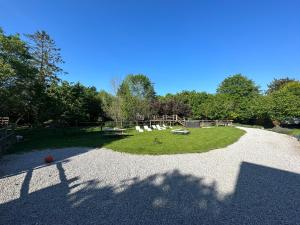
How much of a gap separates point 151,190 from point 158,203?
70 cm

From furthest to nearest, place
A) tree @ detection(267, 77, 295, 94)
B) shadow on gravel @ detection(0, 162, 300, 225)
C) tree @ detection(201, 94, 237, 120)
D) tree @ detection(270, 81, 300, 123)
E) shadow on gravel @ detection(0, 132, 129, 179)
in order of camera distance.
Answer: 1. tree @ detection(267, 77, 295, 94)
2. tree @ detection(201, 94, 237, 120)
3. tree @ detection(270, 81, 300, 123)
4. shadow on gravel @ detection(0, 132, 129, 179)
5. shadow on gravel @ detection(0, 162, 300, 225)

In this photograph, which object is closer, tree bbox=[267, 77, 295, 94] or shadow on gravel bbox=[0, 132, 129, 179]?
shadow on gravel bbox=[0, 132, 129, 179]

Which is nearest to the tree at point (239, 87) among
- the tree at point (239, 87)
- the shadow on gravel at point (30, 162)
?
the tree at point (239, 87)

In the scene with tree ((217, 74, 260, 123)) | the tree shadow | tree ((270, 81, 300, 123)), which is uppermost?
tree ((217, 74, 260, 123))

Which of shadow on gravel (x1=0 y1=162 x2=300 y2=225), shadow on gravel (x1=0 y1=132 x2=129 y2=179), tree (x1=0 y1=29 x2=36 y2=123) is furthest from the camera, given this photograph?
tree (x1=0 y1=29 x2=36 y2=123)

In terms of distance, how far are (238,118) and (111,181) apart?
33.6 meters

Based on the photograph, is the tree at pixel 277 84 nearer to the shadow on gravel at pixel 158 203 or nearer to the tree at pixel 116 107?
the tree at pixel 116 107

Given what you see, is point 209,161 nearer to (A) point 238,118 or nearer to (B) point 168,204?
(B) point 168,204

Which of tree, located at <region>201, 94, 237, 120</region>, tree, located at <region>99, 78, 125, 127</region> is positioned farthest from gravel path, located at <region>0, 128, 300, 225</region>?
tree, located at <region>201, 94, 237, 120</region>

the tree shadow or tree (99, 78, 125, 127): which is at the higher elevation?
tree (99, 78, 125, 127)

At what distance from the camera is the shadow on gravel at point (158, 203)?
3523 mm

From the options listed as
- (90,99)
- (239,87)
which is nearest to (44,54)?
(90,99)

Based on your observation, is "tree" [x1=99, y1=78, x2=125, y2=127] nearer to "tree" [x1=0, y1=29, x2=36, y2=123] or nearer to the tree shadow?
"tree" [x1=0, y1=29, x2=36, y2=123]

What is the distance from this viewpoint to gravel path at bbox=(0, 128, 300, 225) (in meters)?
3.61
